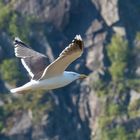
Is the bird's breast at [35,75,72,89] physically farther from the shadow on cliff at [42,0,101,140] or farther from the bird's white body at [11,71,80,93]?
the shadow on cliff at [42,0,101,140]

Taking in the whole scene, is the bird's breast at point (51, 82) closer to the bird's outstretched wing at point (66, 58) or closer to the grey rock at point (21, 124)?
the bird's outstretched wing at point (66, 58)

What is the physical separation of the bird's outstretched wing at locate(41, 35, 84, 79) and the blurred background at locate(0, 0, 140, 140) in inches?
2347

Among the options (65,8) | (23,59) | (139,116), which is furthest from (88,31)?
(23,59)

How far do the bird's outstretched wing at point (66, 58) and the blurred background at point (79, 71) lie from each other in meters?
59.6

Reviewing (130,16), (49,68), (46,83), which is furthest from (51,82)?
(130,16)

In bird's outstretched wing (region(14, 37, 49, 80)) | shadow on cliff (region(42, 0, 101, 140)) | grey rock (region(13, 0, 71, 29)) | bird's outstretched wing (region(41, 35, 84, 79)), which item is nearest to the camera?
bird's outstretched wing (region(41, 35, 84, 79))

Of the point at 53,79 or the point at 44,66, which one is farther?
the point at 44,66

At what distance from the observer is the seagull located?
25.7m

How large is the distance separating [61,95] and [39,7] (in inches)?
347

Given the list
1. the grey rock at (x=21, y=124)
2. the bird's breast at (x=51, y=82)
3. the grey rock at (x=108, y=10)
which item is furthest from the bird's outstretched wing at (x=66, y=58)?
the grey rock at (x=108, y=10)

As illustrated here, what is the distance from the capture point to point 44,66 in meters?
29.9

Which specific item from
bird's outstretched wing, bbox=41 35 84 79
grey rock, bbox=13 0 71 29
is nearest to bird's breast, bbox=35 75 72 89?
bird's outstretched wing, bbox=41 35 84 79

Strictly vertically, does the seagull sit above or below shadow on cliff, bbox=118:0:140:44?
below

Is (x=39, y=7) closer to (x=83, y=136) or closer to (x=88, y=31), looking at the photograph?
(x=88, y=31)
